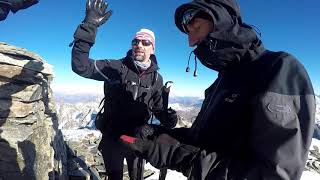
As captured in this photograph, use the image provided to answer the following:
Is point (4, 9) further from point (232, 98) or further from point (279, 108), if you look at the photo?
point (279, 108)

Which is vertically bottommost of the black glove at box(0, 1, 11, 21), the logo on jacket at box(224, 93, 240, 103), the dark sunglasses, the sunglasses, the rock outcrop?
the rock outcrop

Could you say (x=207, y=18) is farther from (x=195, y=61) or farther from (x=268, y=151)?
(x=268, y=151)

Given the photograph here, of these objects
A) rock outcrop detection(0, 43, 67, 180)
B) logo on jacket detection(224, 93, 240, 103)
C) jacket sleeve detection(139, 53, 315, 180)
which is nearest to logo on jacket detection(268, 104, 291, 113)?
jacket sleeve detection(139, 53, 315, 180)

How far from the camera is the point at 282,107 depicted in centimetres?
259

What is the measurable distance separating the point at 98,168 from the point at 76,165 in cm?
224

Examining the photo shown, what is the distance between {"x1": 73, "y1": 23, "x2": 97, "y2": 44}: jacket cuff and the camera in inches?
256

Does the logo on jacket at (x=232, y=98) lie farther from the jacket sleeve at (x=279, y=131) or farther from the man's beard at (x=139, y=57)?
the man's beard at (x=139, y=57)

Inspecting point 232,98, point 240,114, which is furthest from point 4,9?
point 240,114

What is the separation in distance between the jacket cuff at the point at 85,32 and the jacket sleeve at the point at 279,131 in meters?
4.63

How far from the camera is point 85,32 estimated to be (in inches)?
258

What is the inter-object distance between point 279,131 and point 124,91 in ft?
17.3

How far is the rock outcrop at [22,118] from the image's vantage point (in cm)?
798

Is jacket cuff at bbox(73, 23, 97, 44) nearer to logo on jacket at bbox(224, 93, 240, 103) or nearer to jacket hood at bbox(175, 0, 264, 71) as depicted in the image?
jacket hood at bbox(175, 0, 264, 71)

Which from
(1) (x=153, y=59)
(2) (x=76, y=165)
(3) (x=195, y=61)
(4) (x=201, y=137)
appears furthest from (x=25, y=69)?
(4) (x=201, y=137)
